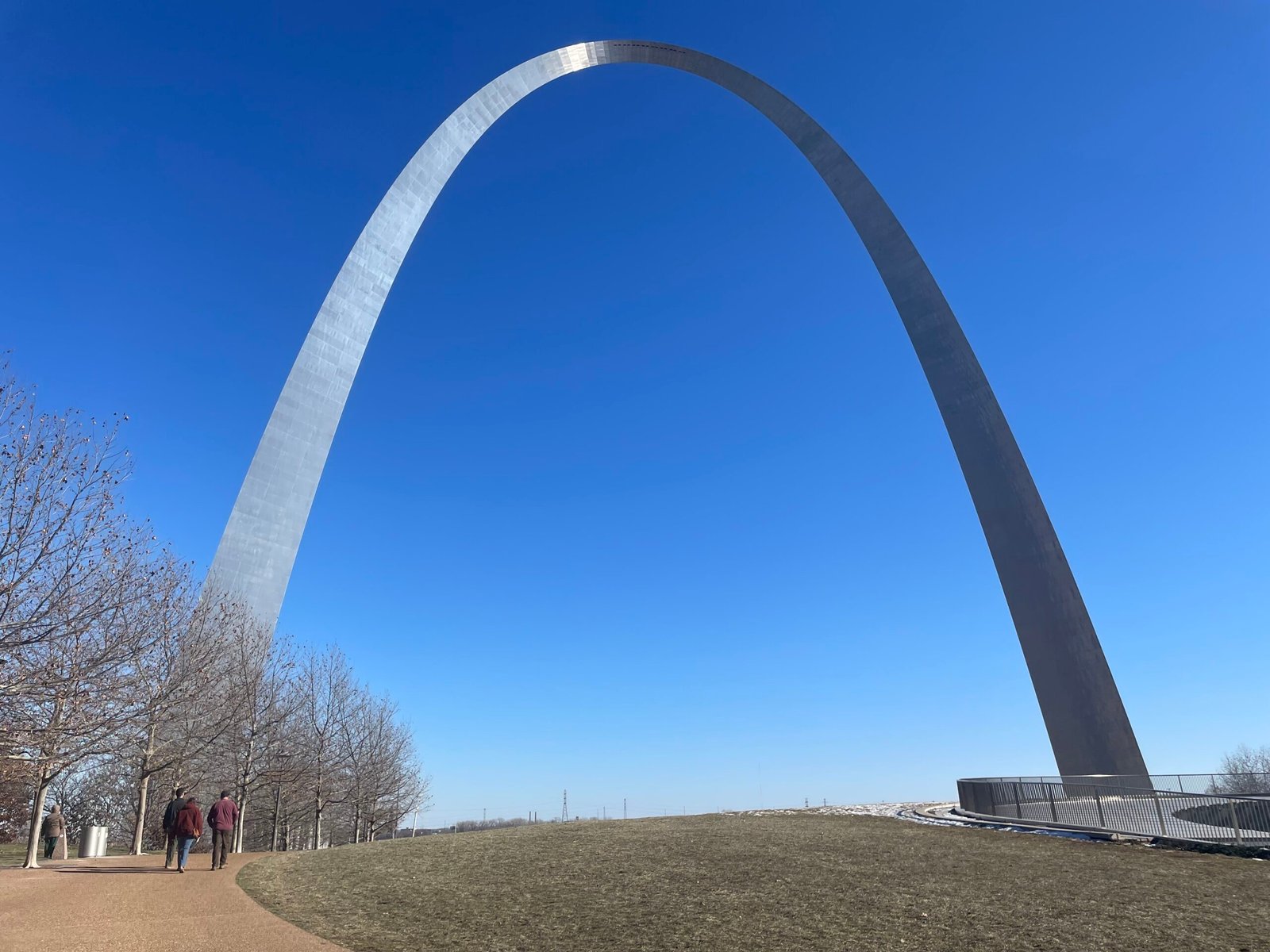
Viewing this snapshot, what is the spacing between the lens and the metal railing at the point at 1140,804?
14203 mm

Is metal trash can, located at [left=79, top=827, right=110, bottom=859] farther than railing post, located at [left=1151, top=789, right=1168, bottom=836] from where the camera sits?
Yes

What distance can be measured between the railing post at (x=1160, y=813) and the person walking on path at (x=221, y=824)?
16.8m

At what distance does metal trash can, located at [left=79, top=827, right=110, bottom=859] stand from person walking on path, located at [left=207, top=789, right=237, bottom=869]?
5420 millimetres

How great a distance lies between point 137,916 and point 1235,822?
16.8 metres

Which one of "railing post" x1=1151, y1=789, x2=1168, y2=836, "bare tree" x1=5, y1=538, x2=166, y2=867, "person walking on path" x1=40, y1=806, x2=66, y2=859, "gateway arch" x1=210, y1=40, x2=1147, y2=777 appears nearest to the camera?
"bare tree" x1=5, y1=538, x2=166, y2=867

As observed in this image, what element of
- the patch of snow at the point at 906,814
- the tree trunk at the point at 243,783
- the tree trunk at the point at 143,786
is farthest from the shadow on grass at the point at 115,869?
the patch of snow at the point at 906,814

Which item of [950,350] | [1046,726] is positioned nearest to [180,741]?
[1046,726]

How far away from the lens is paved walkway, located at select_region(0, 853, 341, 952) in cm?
816

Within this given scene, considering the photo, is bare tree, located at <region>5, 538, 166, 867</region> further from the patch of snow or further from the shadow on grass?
the patch of snow

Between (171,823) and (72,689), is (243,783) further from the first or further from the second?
(72,689)

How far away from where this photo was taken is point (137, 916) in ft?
31.6

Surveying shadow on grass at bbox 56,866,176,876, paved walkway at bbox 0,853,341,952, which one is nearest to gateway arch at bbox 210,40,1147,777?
shadow on grass at bbox 56,866,176,876

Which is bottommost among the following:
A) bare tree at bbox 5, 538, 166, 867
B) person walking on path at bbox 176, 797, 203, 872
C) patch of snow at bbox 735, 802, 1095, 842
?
patch of snow at bbox 735, 802, 1095, 842

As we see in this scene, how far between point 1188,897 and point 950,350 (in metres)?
22.3
